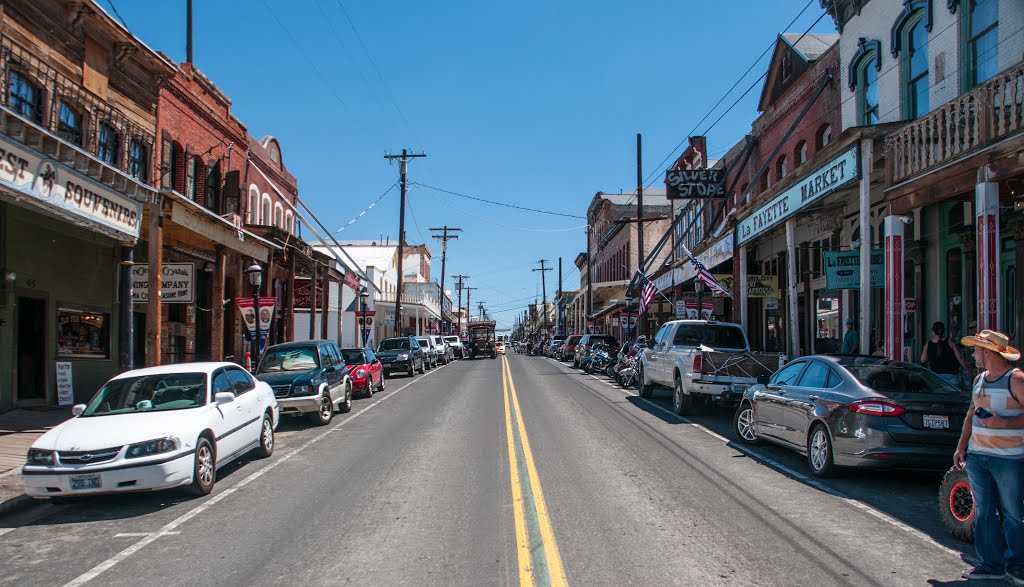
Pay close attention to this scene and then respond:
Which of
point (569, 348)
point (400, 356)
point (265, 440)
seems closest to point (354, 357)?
point (400, 356)

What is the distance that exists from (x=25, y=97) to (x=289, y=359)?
23.4ft

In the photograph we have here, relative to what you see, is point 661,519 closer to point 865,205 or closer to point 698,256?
point 865,205

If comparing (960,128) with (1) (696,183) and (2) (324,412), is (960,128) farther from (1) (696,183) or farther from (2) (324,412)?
(1) (696,183)

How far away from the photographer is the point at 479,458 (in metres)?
10.9

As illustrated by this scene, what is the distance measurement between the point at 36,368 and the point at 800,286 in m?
21.6

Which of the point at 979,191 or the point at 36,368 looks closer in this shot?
the point at 979,191

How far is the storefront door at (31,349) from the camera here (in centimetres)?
1596

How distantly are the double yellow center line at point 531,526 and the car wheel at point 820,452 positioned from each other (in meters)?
3.51

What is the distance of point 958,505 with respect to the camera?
258 inches

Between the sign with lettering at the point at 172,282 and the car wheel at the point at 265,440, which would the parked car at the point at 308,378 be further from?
the car wheel at the point at 265,440

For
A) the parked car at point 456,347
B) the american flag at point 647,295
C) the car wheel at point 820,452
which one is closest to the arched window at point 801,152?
the american flag at point 647,295

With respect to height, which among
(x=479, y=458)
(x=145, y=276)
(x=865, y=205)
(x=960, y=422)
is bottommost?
(x=479, y=458)

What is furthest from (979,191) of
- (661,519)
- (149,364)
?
(149,364)

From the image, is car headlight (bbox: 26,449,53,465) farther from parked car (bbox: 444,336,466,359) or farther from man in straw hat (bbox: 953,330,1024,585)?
parked car (bbox: 444,336,466,359)
